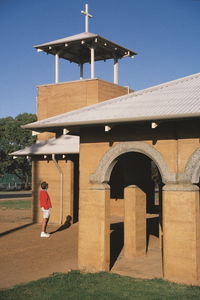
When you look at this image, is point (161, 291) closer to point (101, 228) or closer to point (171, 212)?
point (171, 212)

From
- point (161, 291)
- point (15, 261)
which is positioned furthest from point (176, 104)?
point (15, 261)

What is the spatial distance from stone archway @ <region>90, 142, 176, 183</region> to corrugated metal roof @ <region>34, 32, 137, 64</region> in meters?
10.5

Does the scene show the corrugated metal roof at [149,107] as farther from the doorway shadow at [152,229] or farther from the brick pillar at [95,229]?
the doorway shadow at [152,229]

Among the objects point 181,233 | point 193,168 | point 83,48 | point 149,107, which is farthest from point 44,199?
point 83,48

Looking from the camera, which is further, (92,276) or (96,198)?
(96,198)

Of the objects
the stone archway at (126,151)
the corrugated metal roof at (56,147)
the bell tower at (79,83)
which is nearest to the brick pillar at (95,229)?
the stone archway at (126,151)

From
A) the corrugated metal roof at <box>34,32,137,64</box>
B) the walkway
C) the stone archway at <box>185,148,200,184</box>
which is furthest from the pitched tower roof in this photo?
the stone archway at <box>185,148,200,184</box>

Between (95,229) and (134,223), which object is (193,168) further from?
(134,223)

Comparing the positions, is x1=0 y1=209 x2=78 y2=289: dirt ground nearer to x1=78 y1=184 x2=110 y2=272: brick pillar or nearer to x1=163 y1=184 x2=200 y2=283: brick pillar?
x1=78 y1=184 x2=110 y2=272: brick pillar

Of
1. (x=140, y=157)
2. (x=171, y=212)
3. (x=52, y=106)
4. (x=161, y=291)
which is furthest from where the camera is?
(x=52, y=106)

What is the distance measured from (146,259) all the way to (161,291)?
336 centimetres

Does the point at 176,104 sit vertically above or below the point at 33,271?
above

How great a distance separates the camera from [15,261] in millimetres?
11242

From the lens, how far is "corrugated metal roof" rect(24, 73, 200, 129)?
8797 millimetres
